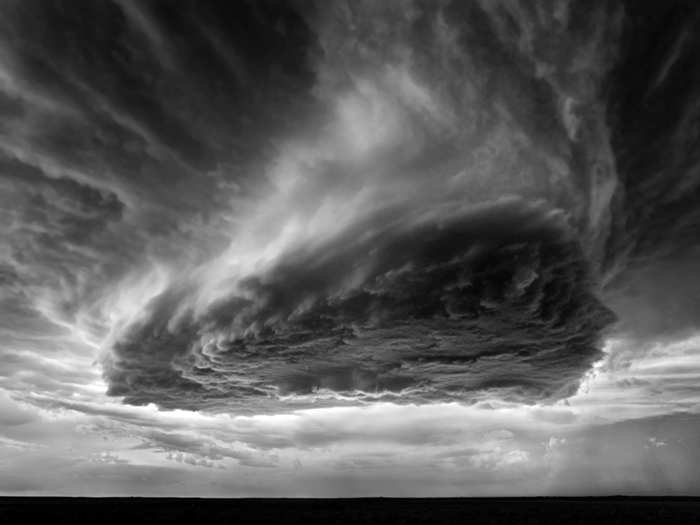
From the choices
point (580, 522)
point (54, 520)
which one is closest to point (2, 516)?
point (54, 520)

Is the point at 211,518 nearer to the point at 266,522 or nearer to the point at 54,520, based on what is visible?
the point at 266,522

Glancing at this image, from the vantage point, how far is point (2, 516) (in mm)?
68750

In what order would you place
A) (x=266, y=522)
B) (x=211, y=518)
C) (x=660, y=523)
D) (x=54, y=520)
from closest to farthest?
(x=660, y=523) → (x=266, y=522) → (x=54, y=520) → (x=211, y=518)

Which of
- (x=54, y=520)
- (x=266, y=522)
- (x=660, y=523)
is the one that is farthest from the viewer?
(x=54, y=520)

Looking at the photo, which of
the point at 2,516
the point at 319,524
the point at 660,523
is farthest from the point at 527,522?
the point at 2,516

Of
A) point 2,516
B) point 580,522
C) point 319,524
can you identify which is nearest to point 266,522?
point 319,524

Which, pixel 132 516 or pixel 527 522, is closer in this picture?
pixel 527 522

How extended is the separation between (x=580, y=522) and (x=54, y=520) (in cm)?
A: 6533

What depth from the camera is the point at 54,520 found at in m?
62.5

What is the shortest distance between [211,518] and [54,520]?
65.0 ft

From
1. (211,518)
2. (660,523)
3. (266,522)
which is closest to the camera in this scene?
(660,523)

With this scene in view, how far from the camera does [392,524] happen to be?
179 feet

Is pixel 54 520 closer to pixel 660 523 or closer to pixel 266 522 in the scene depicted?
pixel 266 522

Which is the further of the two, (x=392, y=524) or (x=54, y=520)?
(x=54, y=520)
